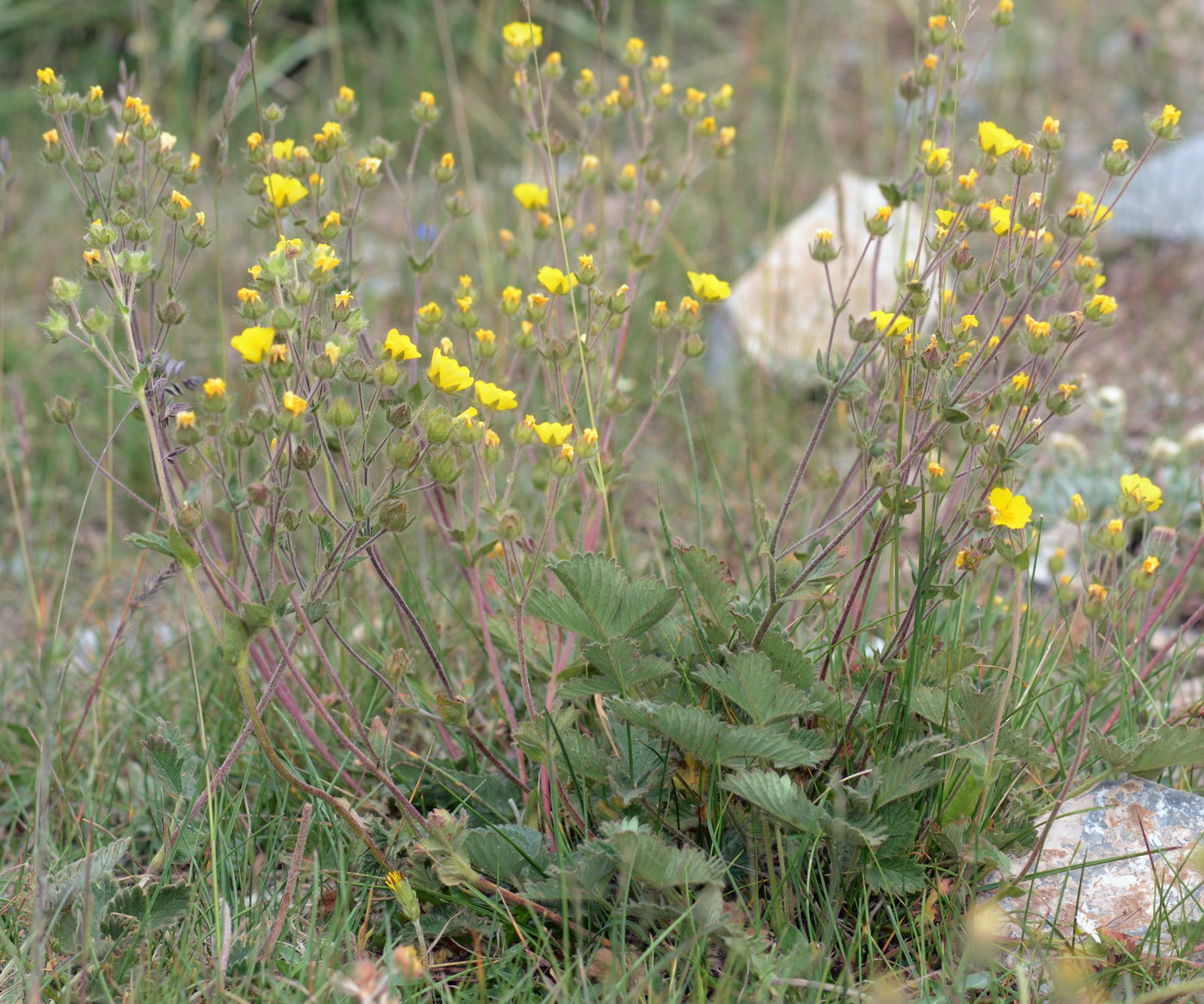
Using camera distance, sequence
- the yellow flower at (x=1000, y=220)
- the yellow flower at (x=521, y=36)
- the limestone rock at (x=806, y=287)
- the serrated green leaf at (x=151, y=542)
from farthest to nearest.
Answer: the limestone rock at (x=806, y=287) < the yellow flower at (x=521, y=36) < the yellow flower at (x=1000, y=220) < the serrated green leaf at (x=151, y=542)

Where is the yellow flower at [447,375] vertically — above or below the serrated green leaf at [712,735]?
above

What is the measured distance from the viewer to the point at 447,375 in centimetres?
131

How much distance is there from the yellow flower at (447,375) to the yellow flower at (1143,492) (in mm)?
775

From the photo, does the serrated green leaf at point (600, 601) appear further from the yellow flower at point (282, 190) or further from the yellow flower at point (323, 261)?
the yellow flower at point (282, 190)

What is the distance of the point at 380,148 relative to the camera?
1687 mm

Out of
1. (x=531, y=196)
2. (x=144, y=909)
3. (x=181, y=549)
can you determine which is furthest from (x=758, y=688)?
(x=531, y=196)

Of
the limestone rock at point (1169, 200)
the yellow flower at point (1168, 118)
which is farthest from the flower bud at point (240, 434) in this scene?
the limestone rock at point (1169, 200)

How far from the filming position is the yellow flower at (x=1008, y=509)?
1.31 metres

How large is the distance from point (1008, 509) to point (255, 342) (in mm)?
853

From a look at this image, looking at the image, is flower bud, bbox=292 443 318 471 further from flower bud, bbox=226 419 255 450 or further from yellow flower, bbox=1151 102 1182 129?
yellow flower, bbox=1151 102 1182 129

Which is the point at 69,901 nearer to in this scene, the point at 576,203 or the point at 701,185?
the point at 576,203

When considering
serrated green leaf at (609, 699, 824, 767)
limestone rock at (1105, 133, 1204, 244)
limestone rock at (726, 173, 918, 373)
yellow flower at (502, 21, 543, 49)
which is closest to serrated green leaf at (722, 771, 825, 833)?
serrated green leaf at (609, 699, 824, 767)

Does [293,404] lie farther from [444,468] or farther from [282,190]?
[282,190]

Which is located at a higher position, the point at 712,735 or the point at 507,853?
the point at 712,735
